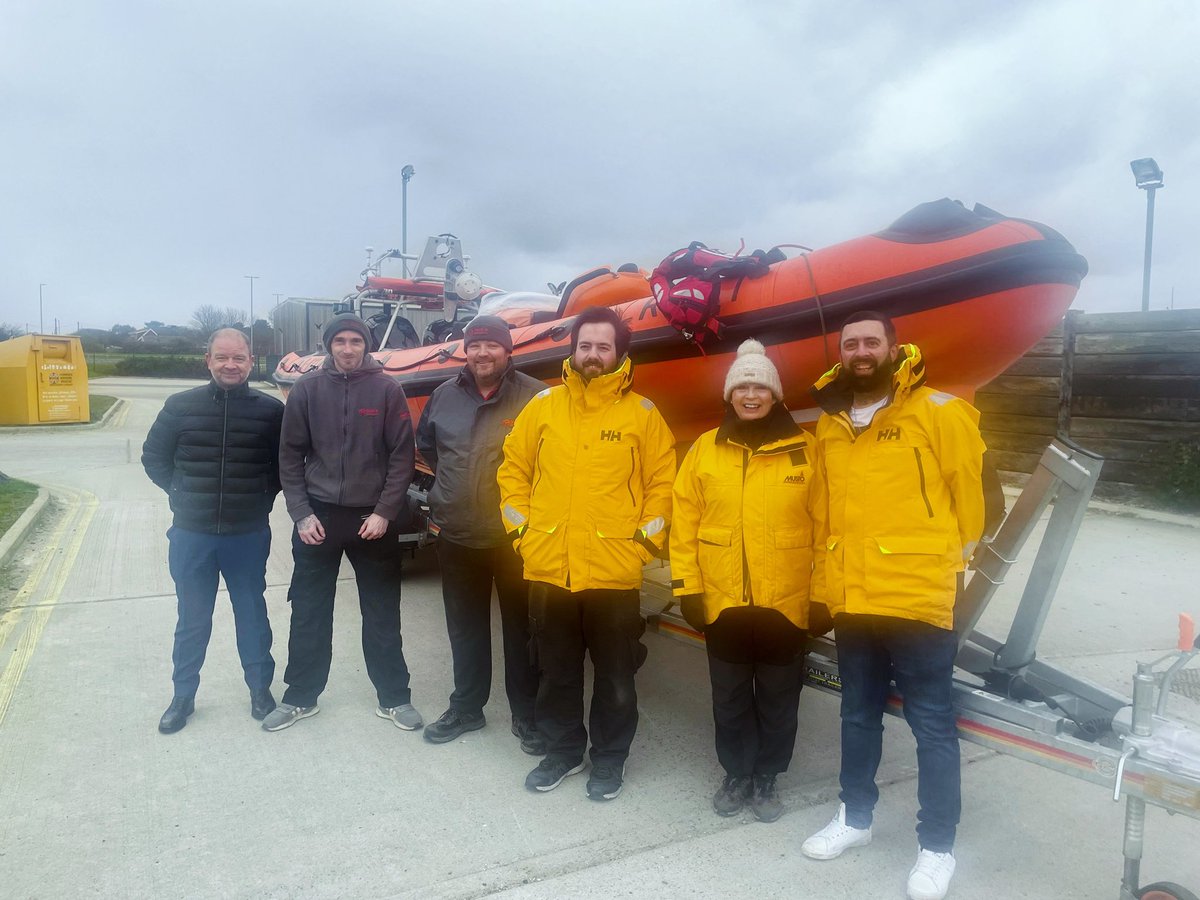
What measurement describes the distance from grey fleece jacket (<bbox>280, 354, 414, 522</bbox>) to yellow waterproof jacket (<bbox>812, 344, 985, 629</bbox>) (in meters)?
1.71

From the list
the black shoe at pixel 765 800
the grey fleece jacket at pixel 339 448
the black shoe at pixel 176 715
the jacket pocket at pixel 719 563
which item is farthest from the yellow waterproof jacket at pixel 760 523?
the black shoe at pixel 176 715

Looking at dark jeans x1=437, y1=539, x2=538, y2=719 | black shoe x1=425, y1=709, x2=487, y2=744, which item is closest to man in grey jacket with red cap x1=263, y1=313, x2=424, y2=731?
black shoe x1=425, y1=709, x2=487, y2=744

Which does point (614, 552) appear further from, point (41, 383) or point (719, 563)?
point (41, 383)

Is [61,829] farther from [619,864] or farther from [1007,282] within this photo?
[1007,282]

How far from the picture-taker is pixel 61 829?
7.91ft

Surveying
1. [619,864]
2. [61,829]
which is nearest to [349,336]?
[61,829]

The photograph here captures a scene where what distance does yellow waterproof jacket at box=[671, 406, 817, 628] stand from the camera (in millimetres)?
2344

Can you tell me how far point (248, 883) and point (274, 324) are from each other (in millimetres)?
12821

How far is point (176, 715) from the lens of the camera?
3086 mm

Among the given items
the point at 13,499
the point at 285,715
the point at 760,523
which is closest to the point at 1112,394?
the point at 760,523

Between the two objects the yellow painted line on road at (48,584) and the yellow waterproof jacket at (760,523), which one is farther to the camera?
the yellow painted line on road at (48,584)

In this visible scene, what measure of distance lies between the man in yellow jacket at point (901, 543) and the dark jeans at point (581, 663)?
26.9 inches

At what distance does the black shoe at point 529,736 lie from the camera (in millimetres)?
2943

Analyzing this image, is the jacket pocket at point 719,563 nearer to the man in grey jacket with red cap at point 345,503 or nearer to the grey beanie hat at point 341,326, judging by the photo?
the man in grey jacket with red cap at point 345,503
